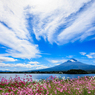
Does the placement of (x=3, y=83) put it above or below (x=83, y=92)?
above

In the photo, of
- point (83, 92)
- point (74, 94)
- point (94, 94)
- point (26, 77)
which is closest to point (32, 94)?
point (74, 94)

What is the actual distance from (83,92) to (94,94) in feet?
1.82

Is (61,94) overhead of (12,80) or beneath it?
beneath

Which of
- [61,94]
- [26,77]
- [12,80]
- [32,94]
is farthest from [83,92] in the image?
[12,80]

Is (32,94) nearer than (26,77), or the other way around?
(32,94)

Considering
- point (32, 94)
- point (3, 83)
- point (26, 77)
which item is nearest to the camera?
point (32, 94)

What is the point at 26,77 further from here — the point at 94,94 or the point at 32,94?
the point at 94,94

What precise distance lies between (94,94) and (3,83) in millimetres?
8325

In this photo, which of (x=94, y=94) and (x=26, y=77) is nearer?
(x=94, y=94)

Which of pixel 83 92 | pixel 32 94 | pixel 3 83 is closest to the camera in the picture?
pixel 32 94

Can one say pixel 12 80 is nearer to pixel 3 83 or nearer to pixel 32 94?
pixel 3 83

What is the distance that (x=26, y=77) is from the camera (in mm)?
10305

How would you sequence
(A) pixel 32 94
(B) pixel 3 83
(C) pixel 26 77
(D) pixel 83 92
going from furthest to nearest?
1. (B) pixel 3 83
2. (C) pixel 26 77
3. (D) pixel 83 92
4. (A) pixel 32 94

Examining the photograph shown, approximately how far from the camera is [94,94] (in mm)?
6117
